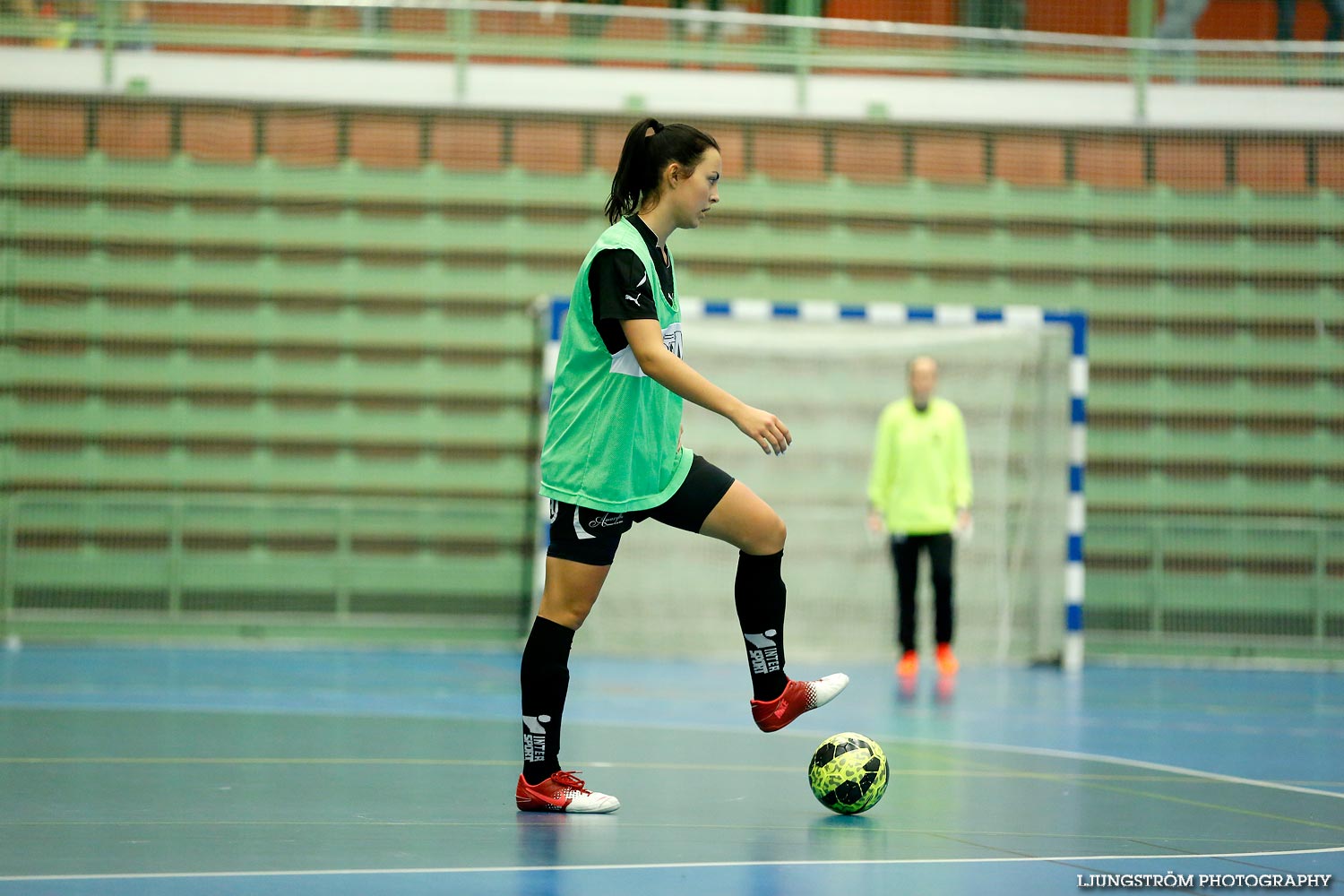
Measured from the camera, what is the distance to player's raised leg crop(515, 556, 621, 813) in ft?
13.2

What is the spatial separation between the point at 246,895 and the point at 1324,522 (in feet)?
34.1

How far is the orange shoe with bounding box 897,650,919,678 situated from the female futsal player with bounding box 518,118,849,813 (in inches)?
196

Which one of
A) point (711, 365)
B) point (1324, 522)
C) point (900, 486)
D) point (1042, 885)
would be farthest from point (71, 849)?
point (1324, 522)

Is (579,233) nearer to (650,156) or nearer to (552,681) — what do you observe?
(650,156)

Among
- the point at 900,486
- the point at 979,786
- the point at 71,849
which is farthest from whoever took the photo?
the point at 900,486

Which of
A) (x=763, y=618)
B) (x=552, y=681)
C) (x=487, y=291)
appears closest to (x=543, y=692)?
(x=552, y=681)

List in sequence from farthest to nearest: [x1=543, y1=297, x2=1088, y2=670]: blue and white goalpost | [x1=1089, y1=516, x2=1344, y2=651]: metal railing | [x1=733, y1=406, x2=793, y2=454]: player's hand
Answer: [x1=1089, y1=516, x2=1344, y2=651]: metal railing
[x1=543, y1=297, x2=1088, y2=670]: blue and white goalpost
[x1=733, y1=406, x2=793, y2=454]: player's hand

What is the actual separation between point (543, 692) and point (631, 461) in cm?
64

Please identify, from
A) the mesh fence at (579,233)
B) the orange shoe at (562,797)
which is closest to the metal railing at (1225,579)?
the mesh fence at (579,233)

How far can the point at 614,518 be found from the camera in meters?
4.02

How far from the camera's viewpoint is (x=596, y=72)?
11.5 metres

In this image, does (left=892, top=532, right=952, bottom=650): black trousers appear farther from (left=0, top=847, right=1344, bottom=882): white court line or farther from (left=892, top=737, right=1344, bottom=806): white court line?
(left=0, top=847, right=1344, bottom=882): white court line

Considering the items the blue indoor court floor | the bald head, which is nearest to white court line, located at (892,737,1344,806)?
the blue indoor court floor

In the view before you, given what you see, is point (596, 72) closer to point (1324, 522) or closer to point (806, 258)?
point (806, 258)
